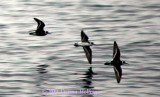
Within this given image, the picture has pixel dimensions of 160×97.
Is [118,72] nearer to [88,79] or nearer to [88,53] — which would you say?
[88,79]

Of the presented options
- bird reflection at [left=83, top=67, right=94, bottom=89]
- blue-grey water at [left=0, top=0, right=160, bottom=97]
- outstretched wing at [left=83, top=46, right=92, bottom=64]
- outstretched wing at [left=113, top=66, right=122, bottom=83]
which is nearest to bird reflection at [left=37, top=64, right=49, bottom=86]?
blue-grey water at [left=0, top=0, right=160, bottom=97]

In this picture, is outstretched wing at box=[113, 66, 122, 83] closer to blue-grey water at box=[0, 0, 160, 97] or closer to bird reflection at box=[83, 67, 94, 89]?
blue-grey water at box=[0, 0, 160, 97]

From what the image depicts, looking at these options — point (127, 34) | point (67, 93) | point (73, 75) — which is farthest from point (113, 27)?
point (67, 93)

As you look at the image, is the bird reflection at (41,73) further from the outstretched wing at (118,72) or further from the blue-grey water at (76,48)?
the outstretched wing at (118,72)

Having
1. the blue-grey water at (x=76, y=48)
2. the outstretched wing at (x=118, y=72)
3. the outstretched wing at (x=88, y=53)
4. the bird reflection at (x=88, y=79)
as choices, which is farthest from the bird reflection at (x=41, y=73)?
the outstretched wing at (x=118, y=72)

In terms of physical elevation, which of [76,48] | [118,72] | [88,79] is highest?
[76,48]

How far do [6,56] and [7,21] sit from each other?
1155 centimetres

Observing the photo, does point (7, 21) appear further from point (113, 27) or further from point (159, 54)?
point (159, 54)

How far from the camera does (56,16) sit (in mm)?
50750

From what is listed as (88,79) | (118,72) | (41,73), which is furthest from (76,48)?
(118,72)

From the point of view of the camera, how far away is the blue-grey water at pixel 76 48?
3250cm

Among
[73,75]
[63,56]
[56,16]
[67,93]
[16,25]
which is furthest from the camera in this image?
[56,16]

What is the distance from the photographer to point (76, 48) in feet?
131

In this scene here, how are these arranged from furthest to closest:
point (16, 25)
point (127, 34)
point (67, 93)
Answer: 1. point (16, 25)
2. point (127, 34)
3. point (67, 93)
